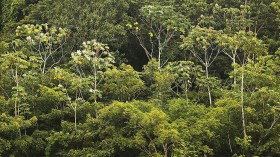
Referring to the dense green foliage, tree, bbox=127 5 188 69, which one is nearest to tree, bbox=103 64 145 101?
the dense green foliage

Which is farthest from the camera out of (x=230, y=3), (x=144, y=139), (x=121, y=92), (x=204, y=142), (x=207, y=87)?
(x=230, y=3)

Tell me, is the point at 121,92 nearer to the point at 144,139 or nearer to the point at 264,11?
the point at 144,139

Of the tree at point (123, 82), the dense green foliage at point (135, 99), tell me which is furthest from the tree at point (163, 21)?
the tree at point (123, 82)

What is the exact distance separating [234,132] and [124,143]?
3908 millimetres

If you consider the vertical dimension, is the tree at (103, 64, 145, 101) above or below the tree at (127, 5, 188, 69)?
below

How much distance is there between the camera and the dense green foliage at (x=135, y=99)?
528 inches

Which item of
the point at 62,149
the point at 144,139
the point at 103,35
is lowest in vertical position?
the point at 62,149

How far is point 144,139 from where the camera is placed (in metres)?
13.2

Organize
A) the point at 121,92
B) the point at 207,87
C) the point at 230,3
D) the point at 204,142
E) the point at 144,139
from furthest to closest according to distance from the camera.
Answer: the point at 230,3 → the point at 207,87 → the point at 121,92 → the point at 204,142 → the point at 144,139

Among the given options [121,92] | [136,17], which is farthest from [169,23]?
[121,92]

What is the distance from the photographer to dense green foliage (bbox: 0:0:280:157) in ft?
44.0

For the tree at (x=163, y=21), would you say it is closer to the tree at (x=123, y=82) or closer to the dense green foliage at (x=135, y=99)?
the dense green foliage at (x=135, y=99)

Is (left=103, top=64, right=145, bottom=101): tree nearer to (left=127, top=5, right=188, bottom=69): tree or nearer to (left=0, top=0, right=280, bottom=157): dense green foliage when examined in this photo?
(left=0, top=0, right=280, bottom=157): dense green foliage

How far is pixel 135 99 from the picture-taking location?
17078 millimetres
